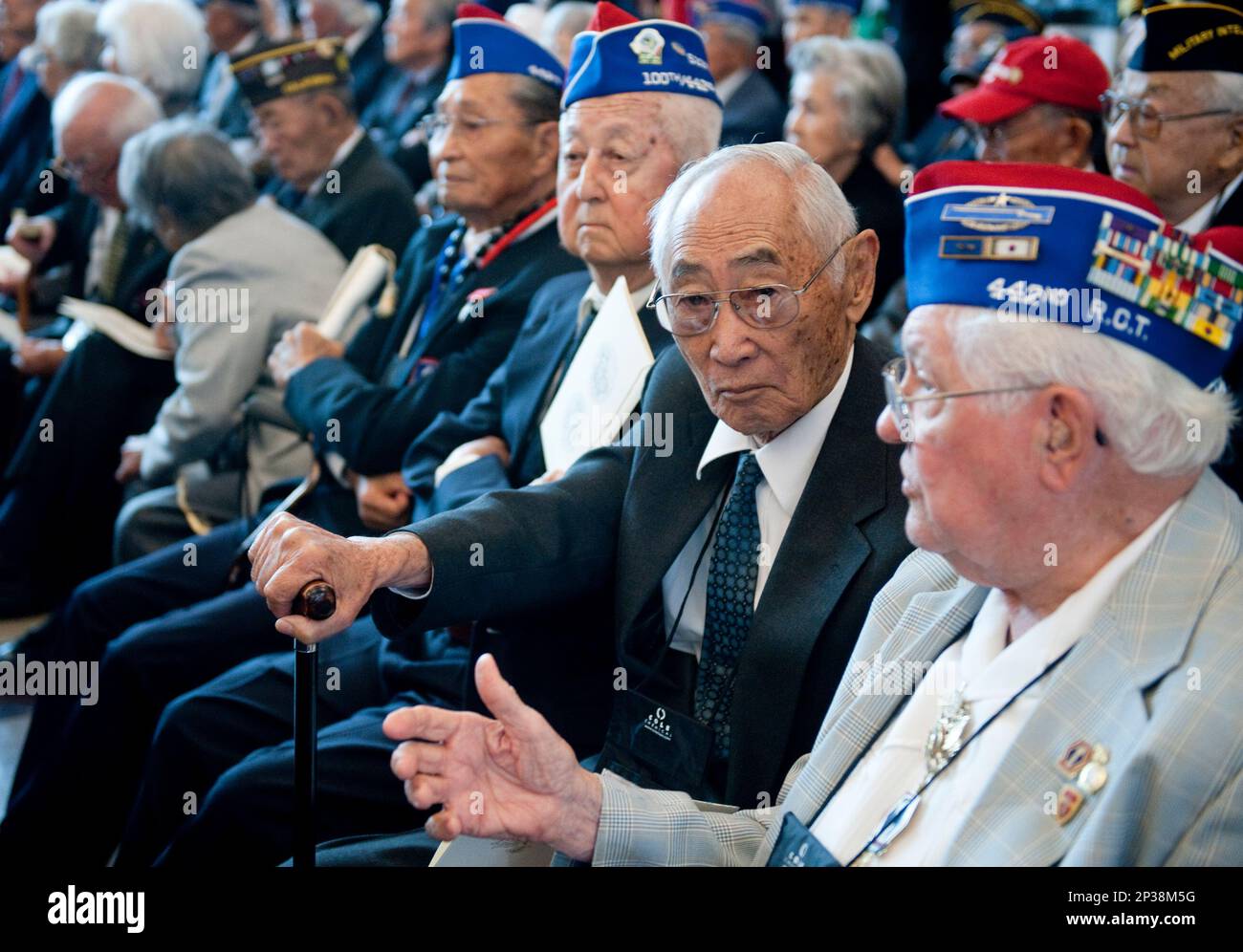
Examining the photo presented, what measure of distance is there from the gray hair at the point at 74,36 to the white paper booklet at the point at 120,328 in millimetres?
2583

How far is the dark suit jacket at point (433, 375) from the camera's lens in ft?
9.98

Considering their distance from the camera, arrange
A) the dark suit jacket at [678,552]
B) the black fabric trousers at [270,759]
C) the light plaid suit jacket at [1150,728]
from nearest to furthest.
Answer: the light plaid suit jacket at [1150,728] → the dark suit jacket at [678,552] → the black fabric trousers at [270,759]

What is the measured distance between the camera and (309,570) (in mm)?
1688

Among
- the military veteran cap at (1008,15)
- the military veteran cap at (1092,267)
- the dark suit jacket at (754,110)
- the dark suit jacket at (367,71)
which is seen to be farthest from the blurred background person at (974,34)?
the military veteran cap at (1092,267)

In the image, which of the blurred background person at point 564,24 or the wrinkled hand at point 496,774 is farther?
the blurred background person at point 564,24

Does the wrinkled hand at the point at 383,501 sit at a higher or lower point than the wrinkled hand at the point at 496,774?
lower

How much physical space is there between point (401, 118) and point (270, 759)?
4165 mm

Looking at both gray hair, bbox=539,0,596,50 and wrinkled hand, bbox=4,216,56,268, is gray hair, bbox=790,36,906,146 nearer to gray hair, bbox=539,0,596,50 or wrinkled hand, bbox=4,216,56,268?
gray hair, bbox=539,0,596,50

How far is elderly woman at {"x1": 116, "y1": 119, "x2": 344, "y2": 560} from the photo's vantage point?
362 cm

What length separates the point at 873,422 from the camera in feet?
6.40

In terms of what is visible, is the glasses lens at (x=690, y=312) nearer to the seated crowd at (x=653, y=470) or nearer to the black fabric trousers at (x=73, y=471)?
the seated crowd at (x=653, y=470)

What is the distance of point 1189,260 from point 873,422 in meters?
0.62

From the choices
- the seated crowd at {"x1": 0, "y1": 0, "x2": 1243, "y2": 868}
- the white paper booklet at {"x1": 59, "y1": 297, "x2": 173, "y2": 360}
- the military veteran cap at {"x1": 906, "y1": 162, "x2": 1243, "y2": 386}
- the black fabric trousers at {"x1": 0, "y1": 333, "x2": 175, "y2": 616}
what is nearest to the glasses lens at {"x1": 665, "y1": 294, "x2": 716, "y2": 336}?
the seated crowd at {"x1": 0, "y1": 0, "x2": 1243, "y2": 868}

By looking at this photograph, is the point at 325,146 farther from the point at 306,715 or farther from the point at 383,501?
the point at 306,715
